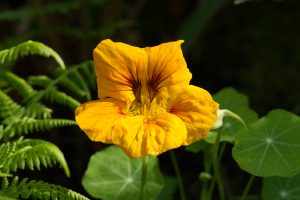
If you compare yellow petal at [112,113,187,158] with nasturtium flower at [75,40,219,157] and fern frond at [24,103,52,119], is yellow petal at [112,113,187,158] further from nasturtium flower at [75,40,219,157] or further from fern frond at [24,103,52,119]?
fern frond at [24,103,52,119]

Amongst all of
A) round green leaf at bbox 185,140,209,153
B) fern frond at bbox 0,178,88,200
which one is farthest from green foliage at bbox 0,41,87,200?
round green leaf at bbox 185,140,209,153

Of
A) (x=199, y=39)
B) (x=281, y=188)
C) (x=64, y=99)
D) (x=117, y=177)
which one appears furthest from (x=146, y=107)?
(x=199, y=39)

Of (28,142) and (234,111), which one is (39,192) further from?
(234,111)

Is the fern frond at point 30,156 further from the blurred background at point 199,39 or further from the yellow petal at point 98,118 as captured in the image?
the blurred background at point 199,39

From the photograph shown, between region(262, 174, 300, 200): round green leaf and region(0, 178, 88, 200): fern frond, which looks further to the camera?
region(262, 174, 300, 200): round green leaf

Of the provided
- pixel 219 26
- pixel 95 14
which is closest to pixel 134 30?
pixel 95 14

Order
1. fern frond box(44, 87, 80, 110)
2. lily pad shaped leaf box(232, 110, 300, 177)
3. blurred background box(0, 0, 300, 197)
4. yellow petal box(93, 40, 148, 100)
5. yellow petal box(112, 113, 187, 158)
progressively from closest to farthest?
yellow petal box(112, 113, 187, 158)
yellow petal box(93, 40, 148, 100)
lily pad shaped leaf box(232, 110, 300, 177)
fern frond box(44, 87, 80, 110)
blurred background box(0, 0, 300, 197)
